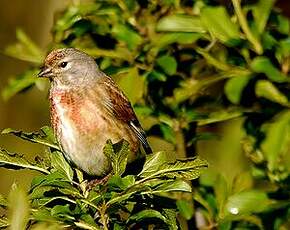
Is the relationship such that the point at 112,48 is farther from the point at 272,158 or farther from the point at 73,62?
the point at 272,158

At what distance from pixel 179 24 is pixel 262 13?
376 millimetres

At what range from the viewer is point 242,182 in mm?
4074

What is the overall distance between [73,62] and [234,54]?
78cm

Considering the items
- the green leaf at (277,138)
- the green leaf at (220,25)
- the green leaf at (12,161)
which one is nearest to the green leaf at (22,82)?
the green leaf at (220,25)

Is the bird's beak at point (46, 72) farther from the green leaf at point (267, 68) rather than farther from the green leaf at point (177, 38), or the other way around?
the green leaf at point (267, 68)

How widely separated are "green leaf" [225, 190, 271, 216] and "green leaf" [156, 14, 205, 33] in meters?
0.73

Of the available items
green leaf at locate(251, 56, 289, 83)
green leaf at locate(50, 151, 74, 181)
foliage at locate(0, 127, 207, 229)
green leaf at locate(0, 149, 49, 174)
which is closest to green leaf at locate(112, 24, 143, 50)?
green leaf at locate(251, 56, 289, 83)

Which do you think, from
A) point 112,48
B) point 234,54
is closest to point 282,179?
point 234,54

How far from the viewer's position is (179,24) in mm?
3715

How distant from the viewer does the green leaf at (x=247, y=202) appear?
3729mm

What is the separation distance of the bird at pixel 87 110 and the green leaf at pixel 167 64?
0.30 metres

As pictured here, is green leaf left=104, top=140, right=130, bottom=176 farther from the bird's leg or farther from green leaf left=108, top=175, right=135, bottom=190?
the bird's leg

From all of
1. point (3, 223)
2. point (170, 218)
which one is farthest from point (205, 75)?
point (3, 223)

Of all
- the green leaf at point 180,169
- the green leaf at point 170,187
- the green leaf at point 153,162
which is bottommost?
the green leaf at point 170,187
